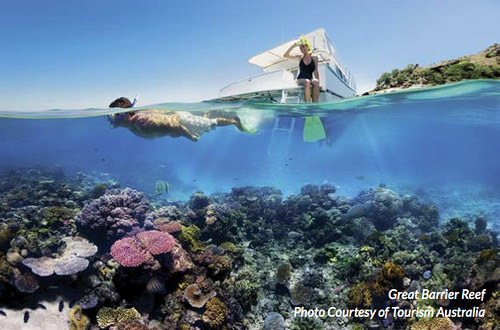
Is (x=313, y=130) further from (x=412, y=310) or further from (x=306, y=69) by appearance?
(x=412, y=310)

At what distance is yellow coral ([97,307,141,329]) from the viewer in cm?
569

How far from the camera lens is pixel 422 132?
852 inches

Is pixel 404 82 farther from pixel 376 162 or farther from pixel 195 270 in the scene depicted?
pixel 195 270

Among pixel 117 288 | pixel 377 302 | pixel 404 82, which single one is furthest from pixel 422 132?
pixel 117 288

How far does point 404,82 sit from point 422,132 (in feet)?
29.6

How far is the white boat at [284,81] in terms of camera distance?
13180mm

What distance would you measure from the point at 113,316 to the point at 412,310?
258 inches

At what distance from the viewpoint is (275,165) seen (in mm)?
17812

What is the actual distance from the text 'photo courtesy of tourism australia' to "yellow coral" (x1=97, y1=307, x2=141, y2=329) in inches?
144

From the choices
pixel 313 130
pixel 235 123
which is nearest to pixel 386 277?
pixel 235 123

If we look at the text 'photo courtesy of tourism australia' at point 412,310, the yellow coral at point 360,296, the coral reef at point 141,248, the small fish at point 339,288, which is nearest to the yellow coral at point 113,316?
the coral reef at point 141,248

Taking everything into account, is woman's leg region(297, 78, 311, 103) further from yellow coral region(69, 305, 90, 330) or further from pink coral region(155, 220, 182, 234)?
yellow coral region(69, 305, 90, 330)

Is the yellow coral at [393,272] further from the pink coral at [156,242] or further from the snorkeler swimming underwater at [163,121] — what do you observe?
the snorkeler swimming underwater at [163,121]

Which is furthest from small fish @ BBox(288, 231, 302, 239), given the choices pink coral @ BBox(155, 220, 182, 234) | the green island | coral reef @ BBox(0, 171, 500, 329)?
the green island
